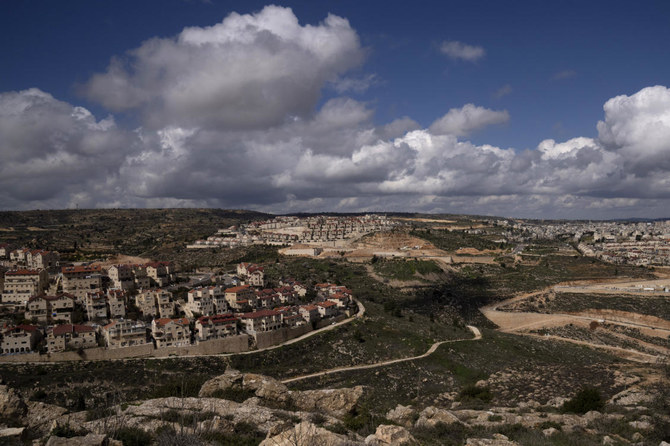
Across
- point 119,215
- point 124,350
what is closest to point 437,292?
point 124,350

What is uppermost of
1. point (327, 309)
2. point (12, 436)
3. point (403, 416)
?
point (12, 436)

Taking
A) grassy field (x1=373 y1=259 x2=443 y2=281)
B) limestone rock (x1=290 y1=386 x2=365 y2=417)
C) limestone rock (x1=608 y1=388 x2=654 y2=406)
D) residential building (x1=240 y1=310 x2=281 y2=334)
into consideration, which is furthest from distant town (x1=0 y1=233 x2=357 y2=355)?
limestone rock (x1=608 y1=388 x2=654 y2=406)

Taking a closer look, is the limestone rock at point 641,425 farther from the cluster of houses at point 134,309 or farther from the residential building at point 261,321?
the residential building at point 261,321

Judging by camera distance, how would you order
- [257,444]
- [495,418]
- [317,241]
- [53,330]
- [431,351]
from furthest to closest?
[317,241] → [431,351] → [53,330] → [495,418] → [257,444]

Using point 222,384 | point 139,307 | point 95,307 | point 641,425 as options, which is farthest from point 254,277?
point 641,425

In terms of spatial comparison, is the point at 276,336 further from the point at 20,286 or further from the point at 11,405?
the point at 20,286

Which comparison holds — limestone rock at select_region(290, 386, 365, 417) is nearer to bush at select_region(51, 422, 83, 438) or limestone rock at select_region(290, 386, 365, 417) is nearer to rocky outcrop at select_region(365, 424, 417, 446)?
rocky outcrop at select_region(365, 424, 417, 446)

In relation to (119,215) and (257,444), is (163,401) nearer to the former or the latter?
(257,444)

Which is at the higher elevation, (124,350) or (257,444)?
(257,444)
